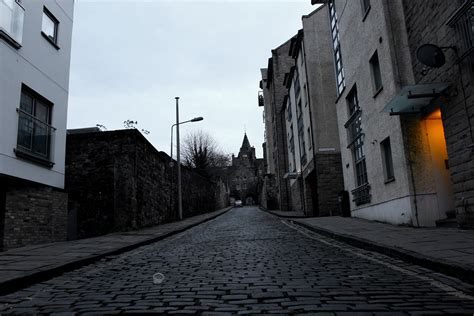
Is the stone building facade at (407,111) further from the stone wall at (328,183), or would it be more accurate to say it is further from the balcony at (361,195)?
the stone wall at (328,183)

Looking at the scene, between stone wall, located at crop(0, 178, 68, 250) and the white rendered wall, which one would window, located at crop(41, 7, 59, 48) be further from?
stone wall, located at crop(0, 178, 68, 250)

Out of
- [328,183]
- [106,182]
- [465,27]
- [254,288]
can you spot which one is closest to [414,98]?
[465,27]

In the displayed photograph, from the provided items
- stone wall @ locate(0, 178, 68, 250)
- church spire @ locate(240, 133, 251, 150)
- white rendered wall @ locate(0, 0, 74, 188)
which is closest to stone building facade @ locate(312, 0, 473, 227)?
white rendered wall @ locate(0, 0, 74, 188)

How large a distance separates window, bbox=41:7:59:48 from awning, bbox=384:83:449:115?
9354 mm

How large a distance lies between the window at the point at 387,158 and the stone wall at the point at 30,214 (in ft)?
32.8

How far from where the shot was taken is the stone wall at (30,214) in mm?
9242

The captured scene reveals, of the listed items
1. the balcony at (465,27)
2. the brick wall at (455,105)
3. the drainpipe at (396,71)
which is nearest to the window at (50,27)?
the drainpipe at (396,71)

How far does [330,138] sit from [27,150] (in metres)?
15.0

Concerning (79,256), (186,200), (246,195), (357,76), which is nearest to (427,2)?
(357,76)

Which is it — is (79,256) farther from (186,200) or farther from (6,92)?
(186,200)

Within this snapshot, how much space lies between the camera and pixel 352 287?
15.1 ft

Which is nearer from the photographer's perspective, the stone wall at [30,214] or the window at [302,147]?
the stone wall at [30,214]

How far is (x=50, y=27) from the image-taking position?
11.6 metres

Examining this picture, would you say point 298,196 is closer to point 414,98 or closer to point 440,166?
point 440,166
